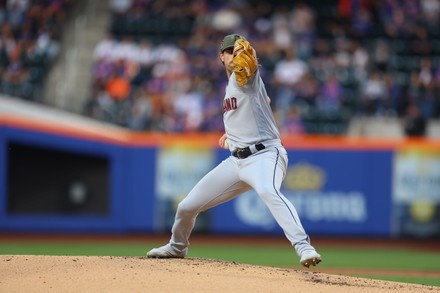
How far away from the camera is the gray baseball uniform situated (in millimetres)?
5938

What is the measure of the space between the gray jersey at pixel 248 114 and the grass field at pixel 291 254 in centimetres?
261

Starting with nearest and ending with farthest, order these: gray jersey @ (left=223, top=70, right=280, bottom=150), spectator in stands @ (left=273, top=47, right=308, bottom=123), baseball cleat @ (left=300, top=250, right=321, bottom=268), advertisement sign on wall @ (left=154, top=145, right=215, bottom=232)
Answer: baseball cleat @ (left=300, top=250, right=321, bottom=268)
gray jersey @ (left=223, top=70, right=280, bottom=150)
advertisement sign on wall @ (left=154, top=145, right=215, bottom=232)
spectator in stands @ (left=273, top=47, right=308, bottom=123)

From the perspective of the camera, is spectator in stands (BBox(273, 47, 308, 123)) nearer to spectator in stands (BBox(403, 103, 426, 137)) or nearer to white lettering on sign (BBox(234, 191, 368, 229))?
white lettering on sign (BBox(234, 191, 368, 229))

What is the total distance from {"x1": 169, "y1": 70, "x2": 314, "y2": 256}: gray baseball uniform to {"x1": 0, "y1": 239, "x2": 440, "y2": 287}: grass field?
237cm

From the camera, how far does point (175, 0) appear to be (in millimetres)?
17750

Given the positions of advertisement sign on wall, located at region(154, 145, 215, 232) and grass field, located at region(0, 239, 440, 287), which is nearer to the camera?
grass field, located at region(0, 239, 440, 287)

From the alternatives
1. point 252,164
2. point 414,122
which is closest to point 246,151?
point 252,164

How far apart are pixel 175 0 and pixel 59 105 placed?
3644 mm

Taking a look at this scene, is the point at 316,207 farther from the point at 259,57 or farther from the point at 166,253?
the point at 166,253

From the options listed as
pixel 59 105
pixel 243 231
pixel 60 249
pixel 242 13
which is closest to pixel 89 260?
pixel 60 249

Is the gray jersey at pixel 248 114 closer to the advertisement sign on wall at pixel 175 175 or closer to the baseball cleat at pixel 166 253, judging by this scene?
the baseball cleat at pixel 166 253

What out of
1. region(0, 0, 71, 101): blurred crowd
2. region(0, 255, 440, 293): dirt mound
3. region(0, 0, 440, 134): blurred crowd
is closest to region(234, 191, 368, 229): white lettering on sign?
region(0, 0, 440, 134): blurred crowd

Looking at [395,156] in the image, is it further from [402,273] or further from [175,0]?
[175,0]

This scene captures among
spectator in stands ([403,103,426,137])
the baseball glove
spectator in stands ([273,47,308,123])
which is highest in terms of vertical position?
spectator in stands ([273,47,308,123])
